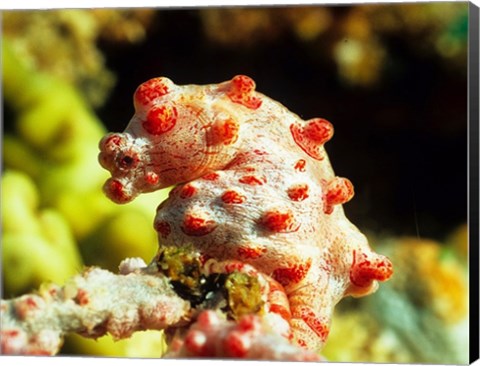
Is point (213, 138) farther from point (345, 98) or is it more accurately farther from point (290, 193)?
point (345, 98)

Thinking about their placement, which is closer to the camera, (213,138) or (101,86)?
(213,138)

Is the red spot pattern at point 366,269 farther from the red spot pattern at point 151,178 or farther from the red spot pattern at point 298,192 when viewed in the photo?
the red spot pattern at point 151,178

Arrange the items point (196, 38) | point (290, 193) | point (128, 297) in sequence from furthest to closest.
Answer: point (196, 38) < point (290, 193) < point (128, 297)

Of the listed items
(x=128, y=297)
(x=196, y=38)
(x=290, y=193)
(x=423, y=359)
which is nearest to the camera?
(x=128, y=297)

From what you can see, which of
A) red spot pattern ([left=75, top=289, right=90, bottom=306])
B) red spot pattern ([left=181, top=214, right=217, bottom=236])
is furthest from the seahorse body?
red spot pattern ([left=75, top=289, right=90, bottom=306])

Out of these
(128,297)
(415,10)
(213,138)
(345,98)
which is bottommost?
(128,297)

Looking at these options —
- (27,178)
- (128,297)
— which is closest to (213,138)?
(128,297)

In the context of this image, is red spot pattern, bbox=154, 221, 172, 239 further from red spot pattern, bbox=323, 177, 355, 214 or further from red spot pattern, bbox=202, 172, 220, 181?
red spot pattern, bbox=323, 177, 355, 214
